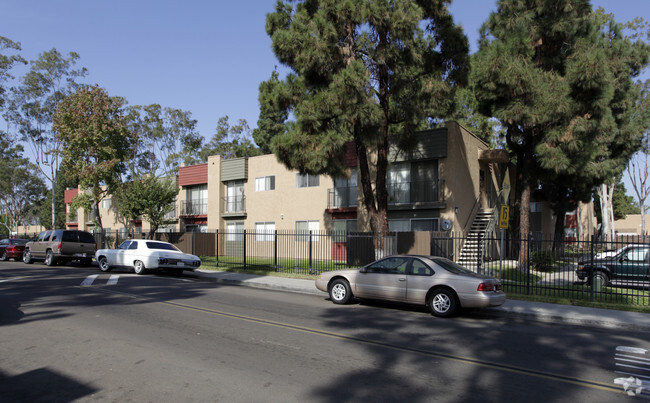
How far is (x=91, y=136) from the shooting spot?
33.1m

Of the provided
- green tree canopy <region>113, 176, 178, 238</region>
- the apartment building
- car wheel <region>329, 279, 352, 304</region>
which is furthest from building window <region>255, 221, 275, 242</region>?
car wheel <region>329, 279, 352, 304</region>

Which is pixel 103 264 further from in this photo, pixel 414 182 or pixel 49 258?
pixel 414 182

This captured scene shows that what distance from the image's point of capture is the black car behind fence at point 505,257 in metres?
13.7

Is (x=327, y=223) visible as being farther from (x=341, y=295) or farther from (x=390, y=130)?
(x=341, y=295)

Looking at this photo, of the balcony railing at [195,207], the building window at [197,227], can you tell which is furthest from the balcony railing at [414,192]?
the balcony railing at [195,207]

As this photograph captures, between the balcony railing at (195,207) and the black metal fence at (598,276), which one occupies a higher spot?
the balcony railing at (195,207)

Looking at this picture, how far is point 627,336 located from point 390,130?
1806 cm

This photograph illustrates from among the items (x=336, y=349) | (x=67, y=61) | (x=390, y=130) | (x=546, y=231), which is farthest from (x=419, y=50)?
(x=67, y=61)

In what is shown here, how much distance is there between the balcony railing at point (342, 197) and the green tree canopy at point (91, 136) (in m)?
16.8

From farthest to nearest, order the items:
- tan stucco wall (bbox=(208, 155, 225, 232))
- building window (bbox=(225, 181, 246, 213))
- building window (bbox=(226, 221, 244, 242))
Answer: tan stucco wall (bbox=(208, 155, 225, 232))
building window (bbox=(225, 181, 246, 213))
building window (bbox=(226, 221, 244, 242))

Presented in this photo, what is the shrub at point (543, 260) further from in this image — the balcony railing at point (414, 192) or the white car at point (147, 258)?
the white car at point (147, 258)

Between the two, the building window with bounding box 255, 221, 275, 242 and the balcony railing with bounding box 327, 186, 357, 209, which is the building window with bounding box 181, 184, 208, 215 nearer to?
the building window with bounding box 255, 221, 275, 242

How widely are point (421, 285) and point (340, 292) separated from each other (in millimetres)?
2255

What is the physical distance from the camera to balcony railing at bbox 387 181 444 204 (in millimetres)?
23484
